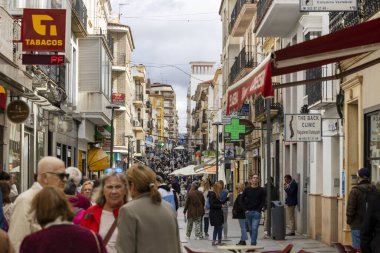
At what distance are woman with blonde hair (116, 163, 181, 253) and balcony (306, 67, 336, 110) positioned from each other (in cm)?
1601

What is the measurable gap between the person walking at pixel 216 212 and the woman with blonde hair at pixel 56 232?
62.8 ft

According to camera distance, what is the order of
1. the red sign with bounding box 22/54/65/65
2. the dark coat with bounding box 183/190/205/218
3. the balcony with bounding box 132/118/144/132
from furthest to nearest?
the balcony with bounding box 132/118/144/132 < the dark coat with bounding box 183/190/205/218 < the red sign with bounding box 22/54/65/65

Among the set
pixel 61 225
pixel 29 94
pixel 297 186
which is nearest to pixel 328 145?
pixel 297 186

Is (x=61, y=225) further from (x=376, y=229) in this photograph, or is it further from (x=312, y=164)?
(x=312, y=164)

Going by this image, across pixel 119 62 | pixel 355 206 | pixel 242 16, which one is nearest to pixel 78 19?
pixel 242 16

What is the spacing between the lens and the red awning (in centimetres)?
895

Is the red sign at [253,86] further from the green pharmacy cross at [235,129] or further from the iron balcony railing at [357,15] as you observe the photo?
the green pharmacy cross at [235,129]

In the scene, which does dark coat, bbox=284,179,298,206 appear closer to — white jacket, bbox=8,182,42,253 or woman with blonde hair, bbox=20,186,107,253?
white jacket, bbox=8,182,42,253

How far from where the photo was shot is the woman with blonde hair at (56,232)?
5.69m

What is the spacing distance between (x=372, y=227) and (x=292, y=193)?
62.5ft

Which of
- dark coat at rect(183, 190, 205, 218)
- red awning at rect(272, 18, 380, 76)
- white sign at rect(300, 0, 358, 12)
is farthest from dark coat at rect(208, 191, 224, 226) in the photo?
red awning at rect(272, 18, 380, 76)

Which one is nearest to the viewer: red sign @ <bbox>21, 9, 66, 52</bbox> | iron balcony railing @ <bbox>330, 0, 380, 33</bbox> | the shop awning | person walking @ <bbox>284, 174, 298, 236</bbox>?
iron balcony railing @ <bbox>330, 0, 380, 33</bbox>

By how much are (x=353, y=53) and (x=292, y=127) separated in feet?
44.5

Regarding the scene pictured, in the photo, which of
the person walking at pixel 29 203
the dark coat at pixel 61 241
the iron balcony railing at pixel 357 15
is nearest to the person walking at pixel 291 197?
the iron balcony railing at pixel 357 15
